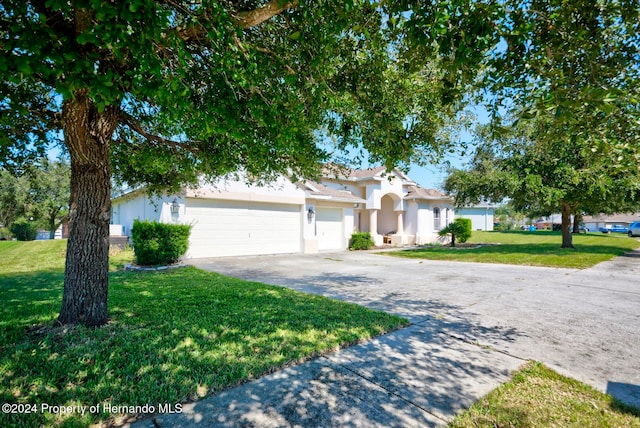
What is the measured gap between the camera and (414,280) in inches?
345

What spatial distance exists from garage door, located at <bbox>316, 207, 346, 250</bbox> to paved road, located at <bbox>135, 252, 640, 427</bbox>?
9.76m

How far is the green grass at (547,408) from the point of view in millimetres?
2541

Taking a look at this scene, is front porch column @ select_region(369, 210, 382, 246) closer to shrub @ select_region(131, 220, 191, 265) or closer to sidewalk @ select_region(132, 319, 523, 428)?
shrub @ select_region(131, 220, 191, 265)

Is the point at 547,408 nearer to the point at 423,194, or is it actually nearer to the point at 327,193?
the point at 327,193

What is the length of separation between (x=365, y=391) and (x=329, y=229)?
15232 mm

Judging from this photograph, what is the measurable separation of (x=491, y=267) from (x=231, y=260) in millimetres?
10204

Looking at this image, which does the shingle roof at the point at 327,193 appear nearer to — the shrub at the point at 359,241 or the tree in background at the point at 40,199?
the shrub at the point at 359,241

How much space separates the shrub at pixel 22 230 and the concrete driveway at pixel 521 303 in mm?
24759

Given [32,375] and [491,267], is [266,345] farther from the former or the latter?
[491,267]

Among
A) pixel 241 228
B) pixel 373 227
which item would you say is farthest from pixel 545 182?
pixel 241 228

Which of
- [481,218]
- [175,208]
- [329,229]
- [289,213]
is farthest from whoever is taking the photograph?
[481,218]

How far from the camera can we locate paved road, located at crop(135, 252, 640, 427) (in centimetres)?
265

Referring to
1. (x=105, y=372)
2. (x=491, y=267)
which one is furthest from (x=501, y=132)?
(x=491, y=267)

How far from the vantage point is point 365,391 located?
295 centimetres
